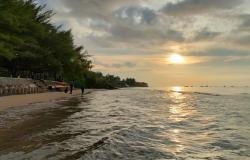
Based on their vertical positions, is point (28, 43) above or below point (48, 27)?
below

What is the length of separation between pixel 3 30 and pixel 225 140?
3890 centimetres

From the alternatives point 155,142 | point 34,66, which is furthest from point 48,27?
point 155,142

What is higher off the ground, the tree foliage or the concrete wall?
the tree foliage

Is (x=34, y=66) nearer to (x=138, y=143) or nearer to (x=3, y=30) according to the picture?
(x=3, y=30)

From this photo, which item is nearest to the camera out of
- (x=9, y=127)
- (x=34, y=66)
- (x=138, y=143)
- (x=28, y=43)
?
(x=138, y=143)

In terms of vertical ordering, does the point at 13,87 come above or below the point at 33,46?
below

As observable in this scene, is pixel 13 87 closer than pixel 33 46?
Yes

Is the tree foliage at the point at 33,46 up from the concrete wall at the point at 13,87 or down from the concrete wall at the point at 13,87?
up

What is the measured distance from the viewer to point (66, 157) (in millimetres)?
11016

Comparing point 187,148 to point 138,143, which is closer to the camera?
point 187,148

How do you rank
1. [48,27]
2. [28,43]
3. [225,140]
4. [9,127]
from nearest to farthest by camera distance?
[225,140] < [9,127] < [28,43] < [48,27]

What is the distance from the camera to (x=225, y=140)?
577 inches

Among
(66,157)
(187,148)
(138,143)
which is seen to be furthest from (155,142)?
(66,157)

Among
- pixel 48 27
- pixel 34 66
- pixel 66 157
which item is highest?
pixel 48 27
